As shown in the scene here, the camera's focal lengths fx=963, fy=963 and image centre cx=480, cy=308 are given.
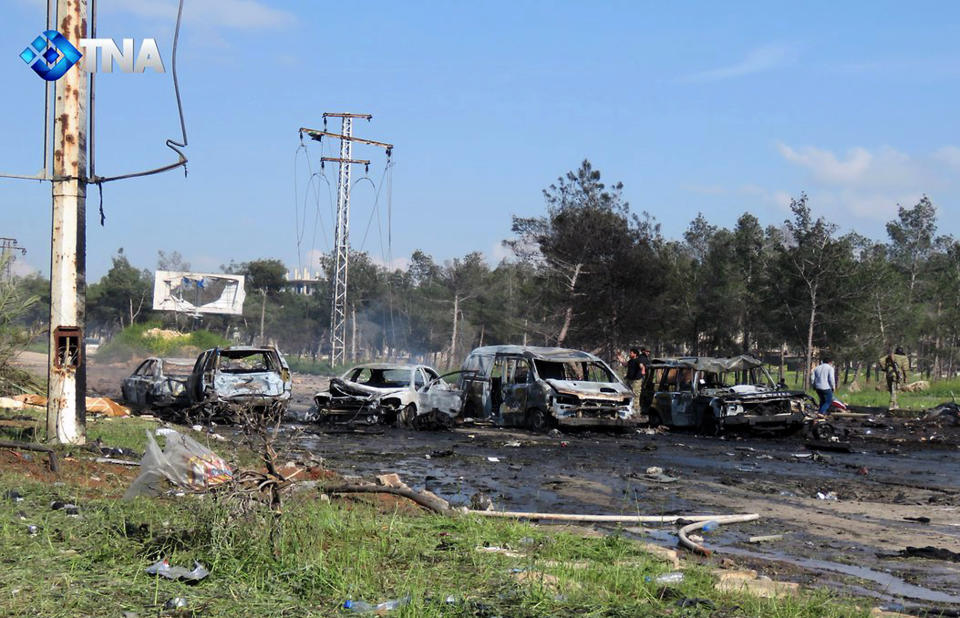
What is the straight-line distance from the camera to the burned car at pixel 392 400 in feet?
67.0

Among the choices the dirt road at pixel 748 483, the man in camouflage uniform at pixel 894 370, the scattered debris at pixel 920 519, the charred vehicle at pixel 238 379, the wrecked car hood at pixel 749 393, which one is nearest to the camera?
the dirt road at pixel 748 483

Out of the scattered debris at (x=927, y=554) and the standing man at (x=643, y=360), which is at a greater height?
the standing man at (x=643, y=360)

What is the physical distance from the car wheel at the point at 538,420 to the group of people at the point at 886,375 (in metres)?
7.17

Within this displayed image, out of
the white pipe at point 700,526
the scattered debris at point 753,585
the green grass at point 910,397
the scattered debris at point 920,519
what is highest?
the scattered debris at point 753,585

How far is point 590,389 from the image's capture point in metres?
19.9

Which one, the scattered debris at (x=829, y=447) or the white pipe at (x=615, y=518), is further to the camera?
the scattered debris at (x=829, y=447)

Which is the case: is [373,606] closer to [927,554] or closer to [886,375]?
Result: [927,554]

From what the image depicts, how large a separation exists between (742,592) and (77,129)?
1034 cm

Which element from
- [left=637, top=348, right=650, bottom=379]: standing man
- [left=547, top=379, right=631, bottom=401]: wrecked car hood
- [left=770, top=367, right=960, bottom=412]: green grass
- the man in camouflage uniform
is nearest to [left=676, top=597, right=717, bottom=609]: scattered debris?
[left=547, top=379, right=631, bottom=401]: wrecked car hood

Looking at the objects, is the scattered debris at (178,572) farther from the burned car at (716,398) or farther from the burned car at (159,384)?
the burned car at (159,384)

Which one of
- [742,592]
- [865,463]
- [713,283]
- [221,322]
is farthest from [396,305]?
[742,592]

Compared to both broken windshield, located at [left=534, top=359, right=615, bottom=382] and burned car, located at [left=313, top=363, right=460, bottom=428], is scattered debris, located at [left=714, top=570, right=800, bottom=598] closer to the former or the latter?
broken windshield, located at [left=534, top=359, right=615, bottom=382]

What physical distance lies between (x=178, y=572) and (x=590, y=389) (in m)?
14.7

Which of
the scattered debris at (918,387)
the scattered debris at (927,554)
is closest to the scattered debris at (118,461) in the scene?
the scattered debris at (927,554)
